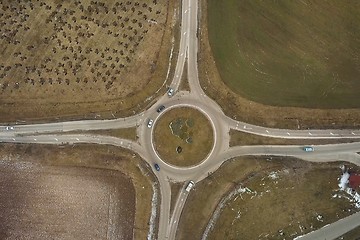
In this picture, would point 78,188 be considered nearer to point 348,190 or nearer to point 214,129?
point 214,129

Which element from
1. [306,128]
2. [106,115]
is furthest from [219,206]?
[106,115]

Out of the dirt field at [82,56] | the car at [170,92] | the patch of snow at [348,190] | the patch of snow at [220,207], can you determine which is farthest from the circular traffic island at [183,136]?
the patch of snow at [348,190]

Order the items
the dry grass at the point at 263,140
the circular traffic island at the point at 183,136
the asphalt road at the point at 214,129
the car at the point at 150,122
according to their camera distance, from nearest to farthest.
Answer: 1. the asphalt road at the point at 214,129
2. the dry grass at the point at 263,140
3. the circular traffic island at the point at 183,136
4. the car at the point at 150,122

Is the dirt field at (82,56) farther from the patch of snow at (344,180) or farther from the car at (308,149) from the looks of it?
the patch of snow at (344,180)

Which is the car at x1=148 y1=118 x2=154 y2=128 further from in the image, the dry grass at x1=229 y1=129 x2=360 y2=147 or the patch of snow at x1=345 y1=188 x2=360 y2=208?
the patch of snow at x1=345 y1=188 x2=360 y2=208

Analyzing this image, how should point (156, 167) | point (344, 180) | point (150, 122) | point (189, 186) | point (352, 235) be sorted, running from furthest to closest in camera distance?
1. point (150, 122)
2. point (156, 167)
3. point (189, 186)
4. point (344, 180)
5. point (352, 235)

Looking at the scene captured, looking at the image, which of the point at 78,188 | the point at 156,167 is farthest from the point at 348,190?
the point at 78,188
